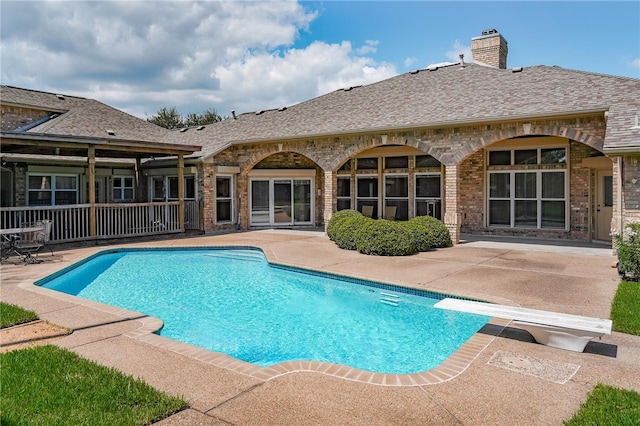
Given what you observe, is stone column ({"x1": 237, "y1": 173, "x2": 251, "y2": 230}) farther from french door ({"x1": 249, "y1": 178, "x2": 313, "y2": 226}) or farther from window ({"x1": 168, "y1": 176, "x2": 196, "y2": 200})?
window ({"x1": 168, "y1": 176, "x2": 196, "y2": 200})

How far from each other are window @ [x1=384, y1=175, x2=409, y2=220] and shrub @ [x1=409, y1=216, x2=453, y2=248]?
4.64m

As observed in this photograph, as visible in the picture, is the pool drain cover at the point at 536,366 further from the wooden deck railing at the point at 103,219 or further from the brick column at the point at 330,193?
the wooden deck railing at the point at 103,219

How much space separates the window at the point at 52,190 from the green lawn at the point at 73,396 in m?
16.2

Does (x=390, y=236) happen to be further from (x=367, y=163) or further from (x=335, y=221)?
(x=367, y=163)

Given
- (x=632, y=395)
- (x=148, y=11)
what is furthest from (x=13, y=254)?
(x=632, y=395)

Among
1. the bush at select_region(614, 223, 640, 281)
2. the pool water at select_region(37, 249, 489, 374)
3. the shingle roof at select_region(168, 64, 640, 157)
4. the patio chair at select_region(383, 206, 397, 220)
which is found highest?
the shingle roof at select_region(168, 64, 640, 157)

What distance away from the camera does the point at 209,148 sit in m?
19.3

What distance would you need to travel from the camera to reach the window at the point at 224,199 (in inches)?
744

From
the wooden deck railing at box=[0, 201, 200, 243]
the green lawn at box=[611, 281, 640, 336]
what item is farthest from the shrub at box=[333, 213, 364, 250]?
the green lawn at box=[611, 281, 640, 336]

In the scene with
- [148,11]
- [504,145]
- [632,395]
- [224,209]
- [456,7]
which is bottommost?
[632,395]

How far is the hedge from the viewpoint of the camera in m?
12.3

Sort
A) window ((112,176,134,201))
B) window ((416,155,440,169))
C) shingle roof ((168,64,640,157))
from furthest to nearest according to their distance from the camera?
window ((112,176,134,201))
window ((416,155,440,169))
shingle roof ((168,64,640,157))

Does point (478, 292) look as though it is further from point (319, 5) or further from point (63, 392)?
point (319, 5)

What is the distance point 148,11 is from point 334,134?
23.7 feet
